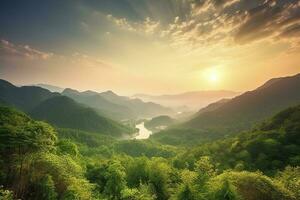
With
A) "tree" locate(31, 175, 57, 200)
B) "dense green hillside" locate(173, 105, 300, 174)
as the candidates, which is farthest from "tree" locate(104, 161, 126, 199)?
"dense green hillside" locate(173, 105, 300, 174)

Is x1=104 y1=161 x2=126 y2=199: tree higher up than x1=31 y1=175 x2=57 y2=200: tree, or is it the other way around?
x1=31 y1=175 x2=57 y2=200: tree

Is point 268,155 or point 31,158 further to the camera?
point 268,155

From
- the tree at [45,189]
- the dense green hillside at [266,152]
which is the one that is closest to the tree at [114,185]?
the tree at [45,189]

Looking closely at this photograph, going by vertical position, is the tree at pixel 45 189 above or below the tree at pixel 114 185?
above

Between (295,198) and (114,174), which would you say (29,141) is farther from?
(295,198)

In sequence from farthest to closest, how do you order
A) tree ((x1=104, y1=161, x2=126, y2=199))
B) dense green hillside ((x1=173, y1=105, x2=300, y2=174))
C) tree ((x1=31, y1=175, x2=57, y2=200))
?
dense green hillside ((x1=173, y1=105, x2=300, y2=174))
tree ((x1=104, y1=161, x2=126, y2=199))
tree ((x1=31, y1=175, x2=57, y2=200))

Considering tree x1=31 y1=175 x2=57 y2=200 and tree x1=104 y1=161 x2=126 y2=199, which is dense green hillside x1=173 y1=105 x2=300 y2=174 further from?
tree x1=31 y1=175 x2=57 y2=200

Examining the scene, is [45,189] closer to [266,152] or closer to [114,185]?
[114,185]

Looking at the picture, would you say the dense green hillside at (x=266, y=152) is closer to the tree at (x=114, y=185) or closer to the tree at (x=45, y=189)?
the tree at (x=114, y=185)

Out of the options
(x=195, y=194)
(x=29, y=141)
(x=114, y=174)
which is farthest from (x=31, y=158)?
(x=195, y=194)

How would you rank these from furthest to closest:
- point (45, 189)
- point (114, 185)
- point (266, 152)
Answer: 1. point (266, 152)
2. point (114, 185)
3. point (45, 189)

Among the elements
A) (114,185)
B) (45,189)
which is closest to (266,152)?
(114,185)
